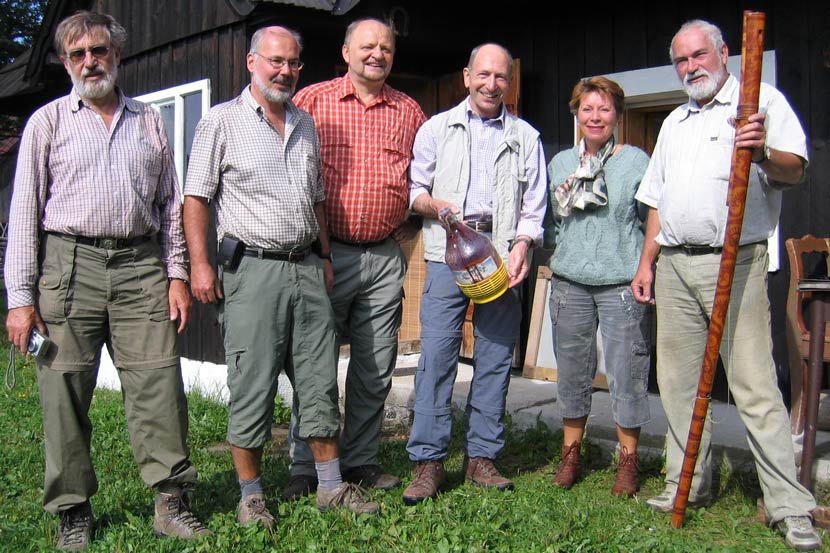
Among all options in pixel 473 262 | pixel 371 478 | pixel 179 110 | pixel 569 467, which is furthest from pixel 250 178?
pixel 179 110

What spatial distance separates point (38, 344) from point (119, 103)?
1.04 metres

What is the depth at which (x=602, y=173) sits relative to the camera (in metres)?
3.84

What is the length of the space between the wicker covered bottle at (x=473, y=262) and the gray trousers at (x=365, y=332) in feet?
1.11

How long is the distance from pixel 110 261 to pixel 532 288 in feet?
12.6

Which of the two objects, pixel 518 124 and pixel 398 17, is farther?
pixel 398 17

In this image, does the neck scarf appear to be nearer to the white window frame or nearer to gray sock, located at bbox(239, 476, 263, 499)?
gray sock, located at bbox(239, 476, 263, 499)

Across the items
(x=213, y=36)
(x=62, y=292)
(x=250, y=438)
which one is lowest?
(x=250, y=438)

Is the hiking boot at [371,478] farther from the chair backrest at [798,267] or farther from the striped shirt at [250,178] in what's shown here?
the chair backrest at [798,267]

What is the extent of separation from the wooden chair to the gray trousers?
2.13 meters

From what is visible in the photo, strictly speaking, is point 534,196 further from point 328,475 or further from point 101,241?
point 101,241

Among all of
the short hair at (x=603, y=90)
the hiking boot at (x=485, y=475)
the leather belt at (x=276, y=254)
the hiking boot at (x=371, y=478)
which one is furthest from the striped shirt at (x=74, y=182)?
the short hair at (x=603, y=90)

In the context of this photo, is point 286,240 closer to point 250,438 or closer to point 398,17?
point 250,438

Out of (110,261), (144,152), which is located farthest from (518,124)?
(110,261)

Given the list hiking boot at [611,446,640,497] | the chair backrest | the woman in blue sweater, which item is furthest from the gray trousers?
the chair backrest
